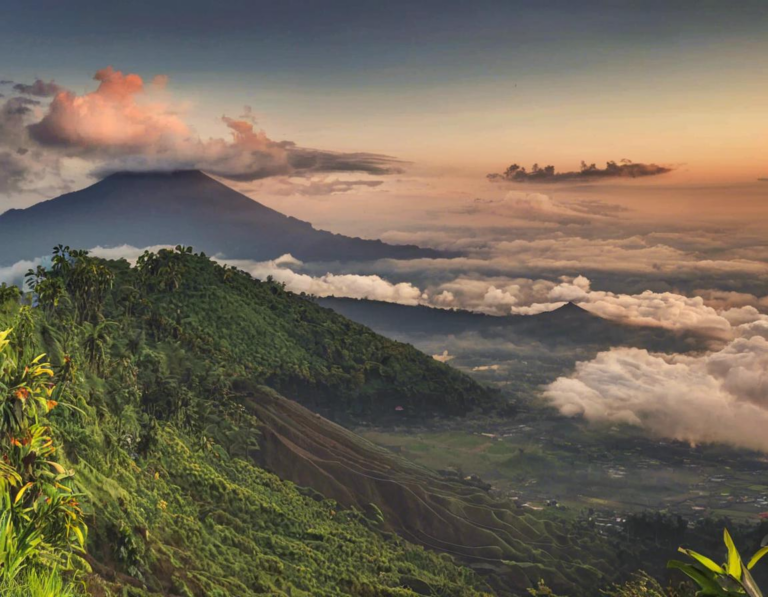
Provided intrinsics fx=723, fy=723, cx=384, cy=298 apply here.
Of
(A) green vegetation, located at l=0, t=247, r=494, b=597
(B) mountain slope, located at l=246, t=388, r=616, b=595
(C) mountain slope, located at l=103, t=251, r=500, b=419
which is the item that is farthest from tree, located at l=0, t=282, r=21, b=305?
(B) mountain slope, located at l=246, t=388, r=616, b=595

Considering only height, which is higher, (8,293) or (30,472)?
(8,293)

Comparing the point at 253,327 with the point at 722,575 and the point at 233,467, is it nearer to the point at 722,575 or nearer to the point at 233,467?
the point at 233,467

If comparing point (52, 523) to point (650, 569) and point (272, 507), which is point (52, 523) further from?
point (650, 569)

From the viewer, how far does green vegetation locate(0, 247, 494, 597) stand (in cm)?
2588

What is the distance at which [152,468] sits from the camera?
6619 cm

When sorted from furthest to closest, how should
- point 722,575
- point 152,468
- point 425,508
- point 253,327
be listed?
point 253,327, point 425,508, point 152,468, point 722,575

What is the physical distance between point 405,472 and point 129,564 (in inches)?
4258

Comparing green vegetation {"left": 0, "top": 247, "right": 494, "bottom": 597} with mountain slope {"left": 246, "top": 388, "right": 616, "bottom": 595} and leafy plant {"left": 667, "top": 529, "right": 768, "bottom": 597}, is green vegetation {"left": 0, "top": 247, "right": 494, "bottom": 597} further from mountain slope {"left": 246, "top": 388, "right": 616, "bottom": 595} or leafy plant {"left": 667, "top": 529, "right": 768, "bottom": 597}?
leafy plant {"left": 667, "top": 529, "right": 768, "bottom": 597}

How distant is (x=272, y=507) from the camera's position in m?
82.5

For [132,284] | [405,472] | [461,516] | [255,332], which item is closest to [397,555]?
[461,516]

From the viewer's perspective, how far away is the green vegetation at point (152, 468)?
2588 centimetres

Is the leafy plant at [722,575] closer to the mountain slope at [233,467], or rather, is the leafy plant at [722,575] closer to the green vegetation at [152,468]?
the green vegetation at [152,468]

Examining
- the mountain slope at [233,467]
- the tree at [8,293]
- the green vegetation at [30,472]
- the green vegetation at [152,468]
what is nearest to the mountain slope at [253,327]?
the mountain slope at [233,467]

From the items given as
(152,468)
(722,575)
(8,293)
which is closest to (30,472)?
(722,575)
